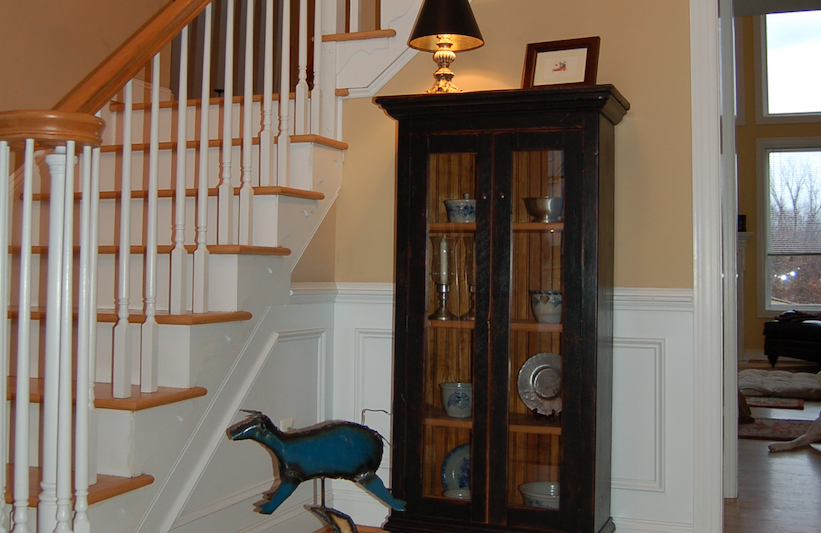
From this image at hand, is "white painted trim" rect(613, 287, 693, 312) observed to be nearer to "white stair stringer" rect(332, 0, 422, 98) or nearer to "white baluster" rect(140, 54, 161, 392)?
"white stair stringer" rect(332, 0, 422, 98)

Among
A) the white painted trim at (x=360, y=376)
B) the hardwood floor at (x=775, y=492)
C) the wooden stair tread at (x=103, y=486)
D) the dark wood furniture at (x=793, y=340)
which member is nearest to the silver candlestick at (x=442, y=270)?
the white painted trim at (x=360, y=376)

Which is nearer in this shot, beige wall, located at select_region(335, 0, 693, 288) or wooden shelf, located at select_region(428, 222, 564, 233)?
wooden shelf, located at select_region(428, 222, 564, 233)

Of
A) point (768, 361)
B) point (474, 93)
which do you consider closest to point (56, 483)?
point (474, 93)

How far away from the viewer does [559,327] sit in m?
2.50

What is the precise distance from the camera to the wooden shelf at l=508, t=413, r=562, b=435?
99.3 inches

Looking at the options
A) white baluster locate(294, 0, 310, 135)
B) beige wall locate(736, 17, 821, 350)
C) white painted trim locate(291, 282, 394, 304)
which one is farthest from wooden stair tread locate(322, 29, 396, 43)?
beige wall locate(736, 17, 821, 350)

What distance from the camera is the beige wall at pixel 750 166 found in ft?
29.6

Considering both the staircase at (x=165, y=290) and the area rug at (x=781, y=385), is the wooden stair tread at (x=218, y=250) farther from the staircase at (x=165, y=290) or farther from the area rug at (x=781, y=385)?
the area rug at (x=781, y=385)

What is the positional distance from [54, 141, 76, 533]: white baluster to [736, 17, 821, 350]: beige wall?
8633mm

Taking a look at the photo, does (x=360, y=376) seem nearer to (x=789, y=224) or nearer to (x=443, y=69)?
(x=443, y=69)

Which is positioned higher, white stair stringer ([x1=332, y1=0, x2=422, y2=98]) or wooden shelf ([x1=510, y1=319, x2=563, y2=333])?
white stair stringer ([x1=332, y1=0, x2=422, y2=98])

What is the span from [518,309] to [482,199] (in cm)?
38

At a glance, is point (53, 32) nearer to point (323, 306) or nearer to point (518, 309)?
point (323, 306)

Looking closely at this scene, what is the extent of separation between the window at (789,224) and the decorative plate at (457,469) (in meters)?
7.51
